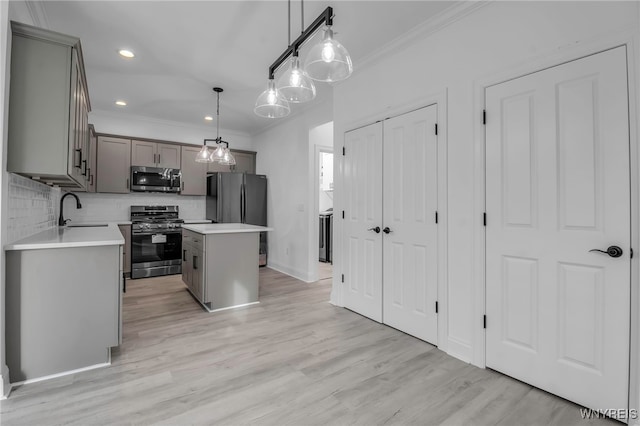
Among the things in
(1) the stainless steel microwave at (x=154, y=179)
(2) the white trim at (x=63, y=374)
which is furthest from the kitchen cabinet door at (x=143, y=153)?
(2) the white trim at (x=63, y=374)

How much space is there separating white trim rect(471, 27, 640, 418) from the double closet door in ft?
1.14

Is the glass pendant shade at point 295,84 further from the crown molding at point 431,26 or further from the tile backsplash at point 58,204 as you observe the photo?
the tile backsplash at point 58,204

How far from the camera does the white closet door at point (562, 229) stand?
1.61m

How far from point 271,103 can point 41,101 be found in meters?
1.45

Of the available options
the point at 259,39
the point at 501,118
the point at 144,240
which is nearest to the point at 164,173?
the point at 144,240

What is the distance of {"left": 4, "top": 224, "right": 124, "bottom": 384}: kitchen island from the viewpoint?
6.14ft

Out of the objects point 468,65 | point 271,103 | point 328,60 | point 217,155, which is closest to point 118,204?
point 217,155

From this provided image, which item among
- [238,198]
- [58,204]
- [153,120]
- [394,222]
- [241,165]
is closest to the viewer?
[394,222]

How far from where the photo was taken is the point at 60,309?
A: 6.52ft

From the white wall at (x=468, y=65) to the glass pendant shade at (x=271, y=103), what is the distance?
3.89ft

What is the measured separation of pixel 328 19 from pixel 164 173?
15.3 ft

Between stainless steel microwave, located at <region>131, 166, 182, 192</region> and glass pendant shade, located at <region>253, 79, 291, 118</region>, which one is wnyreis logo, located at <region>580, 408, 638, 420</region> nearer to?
glass pendant shade, located at <region>253, 79, 291, 118</region>

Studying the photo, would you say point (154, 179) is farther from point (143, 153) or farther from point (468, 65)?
point (468, 65)

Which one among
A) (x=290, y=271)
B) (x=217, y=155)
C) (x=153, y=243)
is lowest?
(x=290, y=271)
